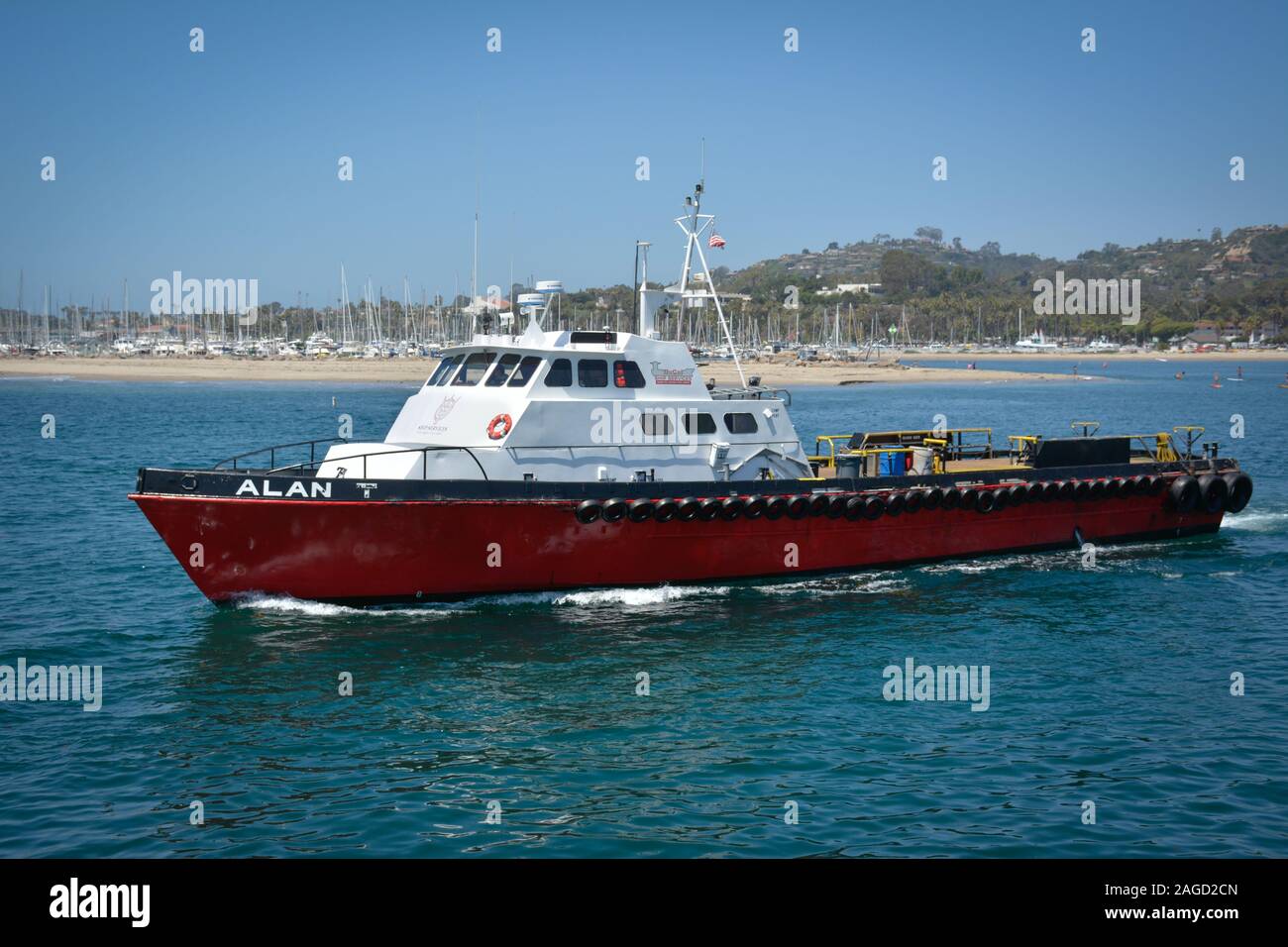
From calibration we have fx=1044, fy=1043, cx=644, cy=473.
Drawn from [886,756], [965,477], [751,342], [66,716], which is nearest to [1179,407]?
[965,477]

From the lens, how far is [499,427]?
1761 centimetres

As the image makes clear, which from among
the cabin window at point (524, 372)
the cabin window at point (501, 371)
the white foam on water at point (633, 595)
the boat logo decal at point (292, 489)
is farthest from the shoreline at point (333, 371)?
the boat logo decal at point (292, 489)

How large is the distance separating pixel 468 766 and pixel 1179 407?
70.7m

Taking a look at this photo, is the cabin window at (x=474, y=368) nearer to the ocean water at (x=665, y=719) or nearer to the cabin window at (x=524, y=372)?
the cabin window at (x=524, y=372)

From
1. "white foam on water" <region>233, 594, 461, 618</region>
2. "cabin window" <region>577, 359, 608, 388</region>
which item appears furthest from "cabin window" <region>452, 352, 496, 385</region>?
"white foam on water" <region>233, 594, 461, 618</region>

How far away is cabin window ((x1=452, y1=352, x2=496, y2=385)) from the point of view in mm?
18500

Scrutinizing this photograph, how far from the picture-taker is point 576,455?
1802 cm

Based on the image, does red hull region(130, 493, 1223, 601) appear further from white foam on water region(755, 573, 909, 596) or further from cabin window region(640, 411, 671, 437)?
cabin window region(640, 411, 671, 437)

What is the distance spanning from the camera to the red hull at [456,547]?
52.1 ft

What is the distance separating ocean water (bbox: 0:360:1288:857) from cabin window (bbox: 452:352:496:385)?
13.5ft

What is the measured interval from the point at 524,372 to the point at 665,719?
23.9 feet

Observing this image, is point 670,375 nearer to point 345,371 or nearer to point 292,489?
point 292,489

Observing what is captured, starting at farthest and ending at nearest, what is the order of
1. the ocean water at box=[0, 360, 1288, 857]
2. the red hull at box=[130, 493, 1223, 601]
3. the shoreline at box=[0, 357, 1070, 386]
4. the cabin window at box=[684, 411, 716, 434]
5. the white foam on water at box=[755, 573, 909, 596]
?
the shoreline at box=[0, 357, 1070, 386] → the cabin window at box=[684, 411, 716, 434] → the white foam on water at box=[755, 573, 909, 596] → the red hull at box=[130, 493, 1223, 601] → the ocean water at box=[0, 360, 1288, 857]
